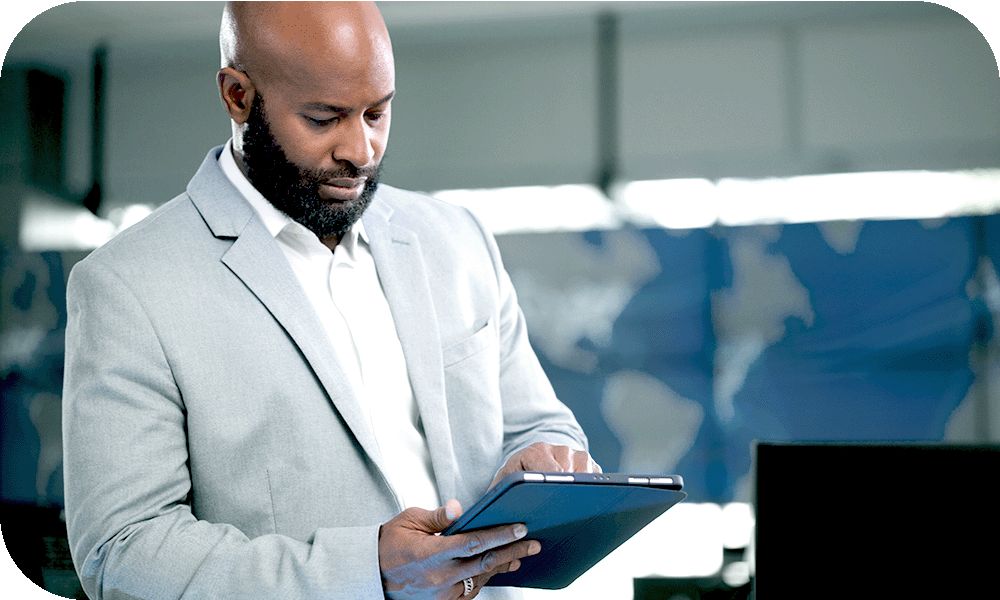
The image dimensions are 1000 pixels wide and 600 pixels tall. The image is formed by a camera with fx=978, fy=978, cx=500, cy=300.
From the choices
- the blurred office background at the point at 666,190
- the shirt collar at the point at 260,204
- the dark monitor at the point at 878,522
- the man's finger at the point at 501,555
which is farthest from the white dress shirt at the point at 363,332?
the blurred office background at the point at 666,190

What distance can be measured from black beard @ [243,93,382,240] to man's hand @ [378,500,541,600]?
0.47 m

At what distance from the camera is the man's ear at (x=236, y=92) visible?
4.64 ft

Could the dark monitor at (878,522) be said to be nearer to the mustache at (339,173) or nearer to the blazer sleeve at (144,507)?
the blazer sleeve at (144,507)

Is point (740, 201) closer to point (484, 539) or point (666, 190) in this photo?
point (666, 190)

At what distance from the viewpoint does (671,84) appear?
3461 millimetres

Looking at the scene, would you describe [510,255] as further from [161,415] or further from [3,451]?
[161,415]

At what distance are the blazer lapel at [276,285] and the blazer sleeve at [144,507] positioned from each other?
144mm

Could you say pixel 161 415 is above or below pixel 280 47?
below

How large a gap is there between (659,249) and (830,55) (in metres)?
0.89

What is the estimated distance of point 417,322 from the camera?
141 centimetres

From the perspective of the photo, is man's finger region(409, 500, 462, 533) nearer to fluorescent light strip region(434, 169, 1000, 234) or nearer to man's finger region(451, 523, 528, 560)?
man's finger region(451, 523, 528, 560)

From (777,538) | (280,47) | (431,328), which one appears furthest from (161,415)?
(777,538)

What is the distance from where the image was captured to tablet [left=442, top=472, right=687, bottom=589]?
3.17 feet

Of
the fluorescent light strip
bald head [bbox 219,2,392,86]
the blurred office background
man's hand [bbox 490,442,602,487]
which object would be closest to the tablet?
man's hand [bbox 490,442,602,487]
